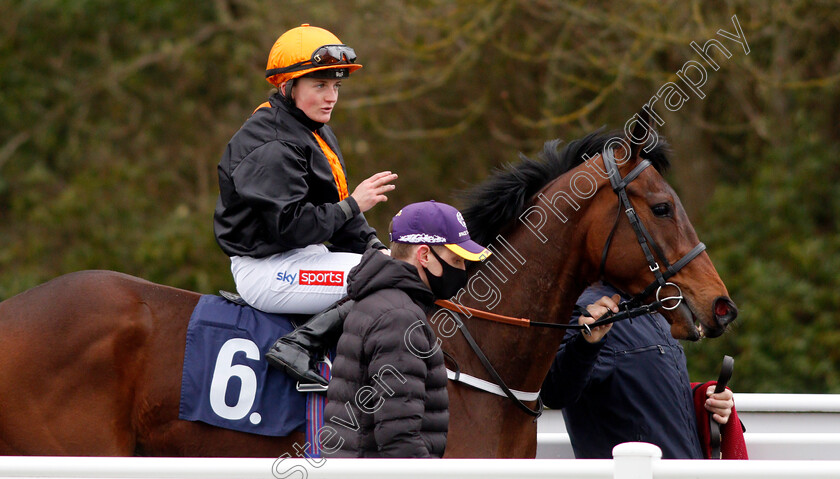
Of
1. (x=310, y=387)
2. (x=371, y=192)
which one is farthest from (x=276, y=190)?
(x=310, y=387)

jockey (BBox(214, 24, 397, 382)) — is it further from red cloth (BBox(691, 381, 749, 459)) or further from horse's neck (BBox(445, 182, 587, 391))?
red cloth (BBox(691, 381, 749, 459))

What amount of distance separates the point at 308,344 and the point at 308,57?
1152 millimetres

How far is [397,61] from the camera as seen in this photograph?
1146 cm

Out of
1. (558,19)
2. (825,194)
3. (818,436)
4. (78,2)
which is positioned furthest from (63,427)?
(78,2)

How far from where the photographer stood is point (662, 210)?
12.7 ft

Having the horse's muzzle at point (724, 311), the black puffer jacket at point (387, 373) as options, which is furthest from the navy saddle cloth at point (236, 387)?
the horse's muzzle at point (724, 311)

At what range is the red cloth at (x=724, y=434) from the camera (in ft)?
12.9

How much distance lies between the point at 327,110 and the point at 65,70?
1027cm

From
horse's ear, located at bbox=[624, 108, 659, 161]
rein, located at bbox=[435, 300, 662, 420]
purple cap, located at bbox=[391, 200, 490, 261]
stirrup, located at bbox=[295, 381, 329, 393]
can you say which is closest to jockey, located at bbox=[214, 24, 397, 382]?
stirrup, located at bbox=[295, 381, 329, 393]

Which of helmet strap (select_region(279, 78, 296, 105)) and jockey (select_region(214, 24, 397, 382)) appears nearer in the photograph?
jockey (select_region(214, 24, 397, 382))

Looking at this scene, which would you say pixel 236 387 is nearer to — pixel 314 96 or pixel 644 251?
pixel 314 96

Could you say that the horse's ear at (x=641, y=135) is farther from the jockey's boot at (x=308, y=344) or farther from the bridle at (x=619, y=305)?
the jockey's boot at (x=308, y=344)

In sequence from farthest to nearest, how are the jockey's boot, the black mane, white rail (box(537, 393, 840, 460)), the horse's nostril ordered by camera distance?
1. white rail (box(537, 393, 840, 460))
2. the black mane
3. the horse's nostril
4. the jockey's boot

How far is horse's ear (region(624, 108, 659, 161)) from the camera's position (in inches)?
155
